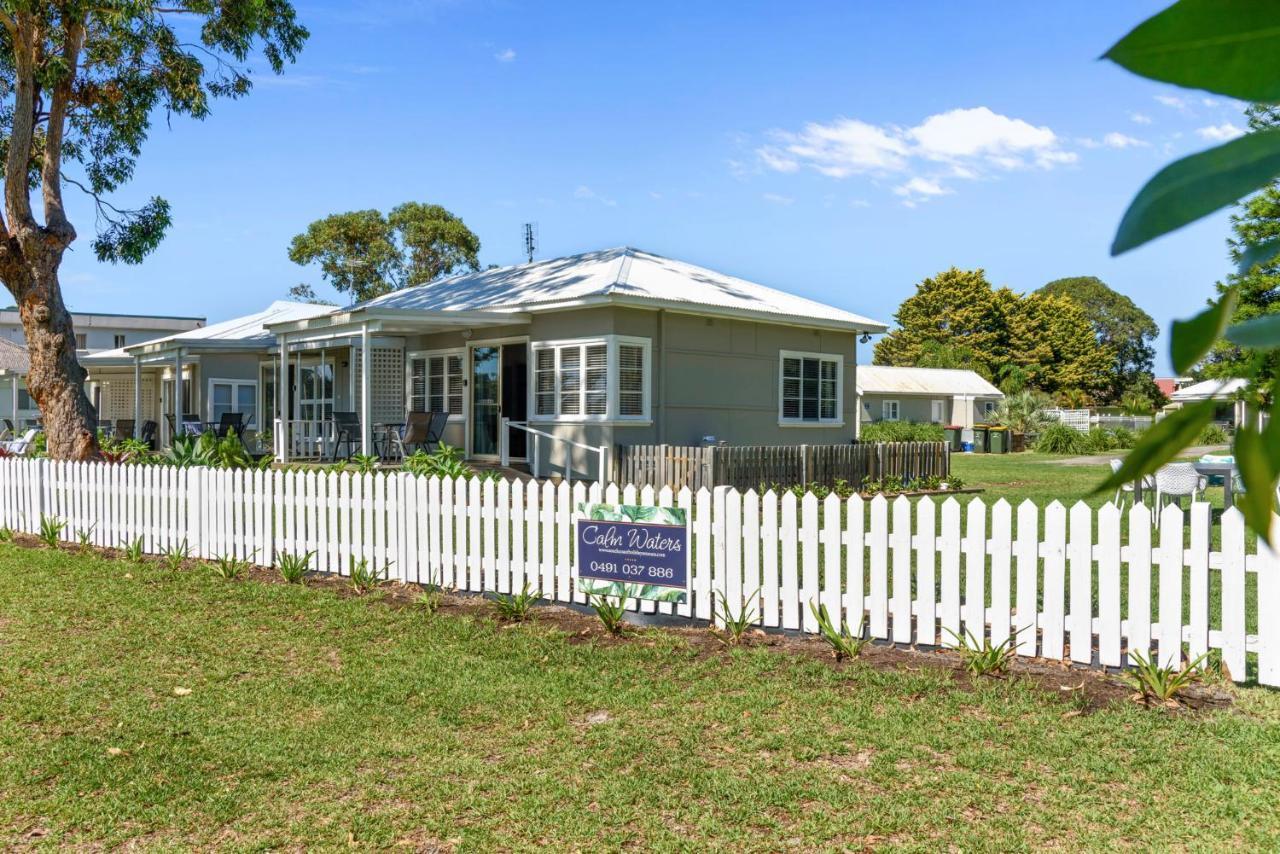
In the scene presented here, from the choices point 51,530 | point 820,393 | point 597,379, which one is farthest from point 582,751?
point 820,393

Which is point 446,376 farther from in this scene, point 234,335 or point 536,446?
point 234,335

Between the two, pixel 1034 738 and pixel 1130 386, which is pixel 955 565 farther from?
pixel 1130 386

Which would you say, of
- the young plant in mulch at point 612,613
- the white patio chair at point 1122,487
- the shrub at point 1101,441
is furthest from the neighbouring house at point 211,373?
the shrub at point 1101,441

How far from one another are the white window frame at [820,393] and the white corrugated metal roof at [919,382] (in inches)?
1000

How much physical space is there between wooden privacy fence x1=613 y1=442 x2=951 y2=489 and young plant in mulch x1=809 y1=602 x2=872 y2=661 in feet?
27.5

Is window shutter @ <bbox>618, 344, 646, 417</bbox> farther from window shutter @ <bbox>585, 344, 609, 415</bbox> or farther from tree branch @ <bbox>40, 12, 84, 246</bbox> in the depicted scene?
tree branch @ <bbox>40, 12, 84, 246</bbox>

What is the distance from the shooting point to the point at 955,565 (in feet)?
21.7

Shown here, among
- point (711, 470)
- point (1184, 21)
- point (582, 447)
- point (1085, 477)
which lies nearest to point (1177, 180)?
point (1184, 21)

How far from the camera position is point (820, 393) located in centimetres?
2309

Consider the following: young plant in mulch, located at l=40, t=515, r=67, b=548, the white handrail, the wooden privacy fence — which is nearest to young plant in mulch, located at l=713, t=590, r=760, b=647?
the wooden privacy fence

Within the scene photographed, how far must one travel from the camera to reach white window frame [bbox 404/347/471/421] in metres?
21.9

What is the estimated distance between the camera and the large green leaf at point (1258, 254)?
1.49 feet

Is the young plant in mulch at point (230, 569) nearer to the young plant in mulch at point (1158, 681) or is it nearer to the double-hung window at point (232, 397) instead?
the young plant in mulch at point (1158, 681)

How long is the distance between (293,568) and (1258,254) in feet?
31.7
